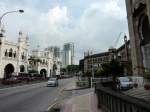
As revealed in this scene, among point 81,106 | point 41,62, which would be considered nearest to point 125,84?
point 81,106

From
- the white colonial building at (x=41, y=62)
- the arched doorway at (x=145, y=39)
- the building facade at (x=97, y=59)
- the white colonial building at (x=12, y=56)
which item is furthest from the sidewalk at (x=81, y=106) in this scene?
the building facade at (x=97, y=59)

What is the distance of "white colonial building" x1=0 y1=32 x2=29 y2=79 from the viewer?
217 feet

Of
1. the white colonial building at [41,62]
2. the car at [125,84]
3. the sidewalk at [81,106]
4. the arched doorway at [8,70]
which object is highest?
the white colonial building at [41,62]

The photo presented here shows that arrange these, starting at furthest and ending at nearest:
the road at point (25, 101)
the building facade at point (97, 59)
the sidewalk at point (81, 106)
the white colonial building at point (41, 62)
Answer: the building facade at point (97, 59), the white colonial building at point (41, 62), the road at point (25, 101), the sidewalk at point (81, 106)

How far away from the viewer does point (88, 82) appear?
3931 centimetres

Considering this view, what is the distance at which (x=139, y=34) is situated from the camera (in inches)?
1164

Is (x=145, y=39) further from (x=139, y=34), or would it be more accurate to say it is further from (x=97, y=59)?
(x=97, y=59)

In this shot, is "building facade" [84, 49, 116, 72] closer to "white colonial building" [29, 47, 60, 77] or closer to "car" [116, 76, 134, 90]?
"white colonial building" [29, 47, 60, 77]

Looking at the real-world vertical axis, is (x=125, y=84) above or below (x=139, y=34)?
below

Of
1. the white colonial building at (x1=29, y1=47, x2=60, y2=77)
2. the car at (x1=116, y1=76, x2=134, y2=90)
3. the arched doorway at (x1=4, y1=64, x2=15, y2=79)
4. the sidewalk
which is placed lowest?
the sidewalk

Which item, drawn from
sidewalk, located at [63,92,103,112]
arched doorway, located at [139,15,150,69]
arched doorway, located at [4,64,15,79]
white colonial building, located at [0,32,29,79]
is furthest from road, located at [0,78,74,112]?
arched doorway, located at [4,64,15,79]

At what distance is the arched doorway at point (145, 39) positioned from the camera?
2720 centimetres

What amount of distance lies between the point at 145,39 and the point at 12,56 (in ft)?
173

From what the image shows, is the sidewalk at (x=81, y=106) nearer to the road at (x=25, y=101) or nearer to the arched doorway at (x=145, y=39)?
the road at (x=25, y=101)
